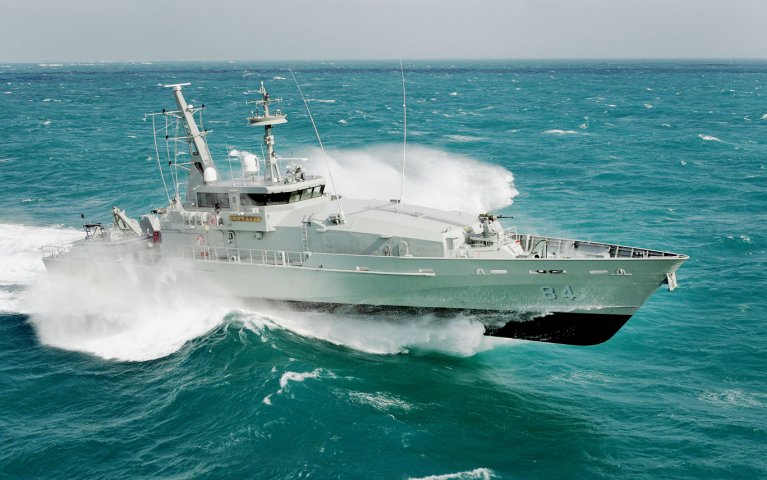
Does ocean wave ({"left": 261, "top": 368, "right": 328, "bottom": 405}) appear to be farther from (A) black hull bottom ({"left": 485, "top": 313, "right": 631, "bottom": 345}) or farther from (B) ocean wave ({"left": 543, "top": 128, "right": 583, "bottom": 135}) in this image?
(B) ocean wave ({"left": 543, "top": 128, "right": 583, "bottom": 135})

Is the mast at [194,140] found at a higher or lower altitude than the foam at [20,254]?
higher

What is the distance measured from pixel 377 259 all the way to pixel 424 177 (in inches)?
828

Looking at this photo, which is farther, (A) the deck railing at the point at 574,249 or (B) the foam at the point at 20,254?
(B) the foam at the point at 20,254

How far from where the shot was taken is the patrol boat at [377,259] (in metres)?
17.5

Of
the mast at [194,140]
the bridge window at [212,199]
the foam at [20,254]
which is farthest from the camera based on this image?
the foam at [20,254]

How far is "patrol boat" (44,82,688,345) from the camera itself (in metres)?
17.5

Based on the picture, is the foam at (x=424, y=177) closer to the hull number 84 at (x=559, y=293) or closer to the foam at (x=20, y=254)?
the foam at (x=20, y=254)

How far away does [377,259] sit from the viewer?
18.5 m

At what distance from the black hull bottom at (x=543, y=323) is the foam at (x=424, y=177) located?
1418 centimetres

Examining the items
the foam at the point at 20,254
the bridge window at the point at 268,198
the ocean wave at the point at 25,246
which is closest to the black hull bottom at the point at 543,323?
the bridge window at the point at 268,198

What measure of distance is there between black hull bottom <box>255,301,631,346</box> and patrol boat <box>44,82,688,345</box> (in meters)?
0.03

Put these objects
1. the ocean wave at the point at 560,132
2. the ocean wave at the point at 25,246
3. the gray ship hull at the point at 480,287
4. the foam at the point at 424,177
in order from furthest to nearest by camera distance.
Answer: the ocean wave at the point at 560,132, the foam at the point at 424,177, the ocean wave at the point at 25,246, the gray ship hull at the point at 480,287

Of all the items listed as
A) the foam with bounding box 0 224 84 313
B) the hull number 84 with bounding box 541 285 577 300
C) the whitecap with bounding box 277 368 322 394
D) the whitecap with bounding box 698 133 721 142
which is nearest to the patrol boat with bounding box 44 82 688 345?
the hull number 84 with bounding box 541 285 577 300

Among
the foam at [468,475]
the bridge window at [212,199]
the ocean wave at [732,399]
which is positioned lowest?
the ocean wave at [732,399]
